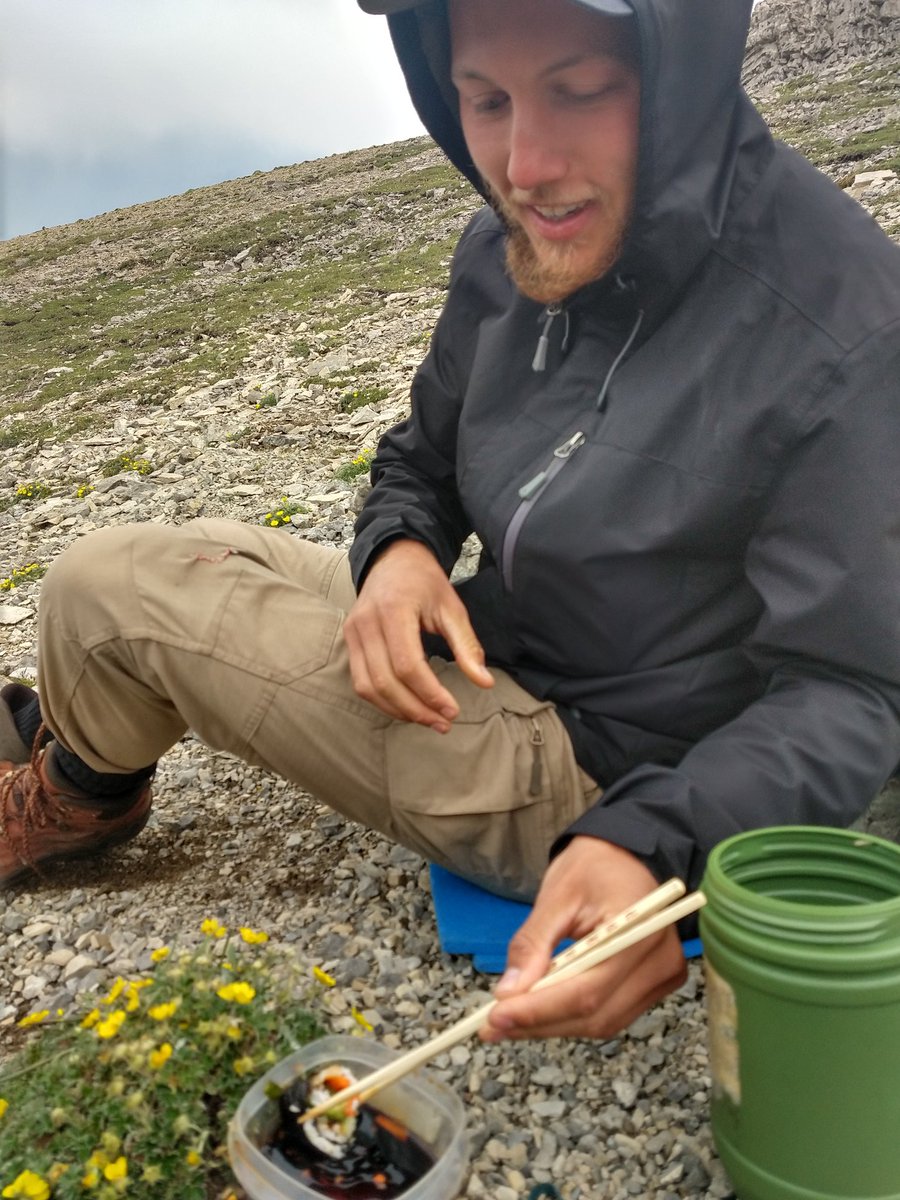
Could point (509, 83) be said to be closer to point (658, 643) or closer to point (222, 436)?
point (658, 643)

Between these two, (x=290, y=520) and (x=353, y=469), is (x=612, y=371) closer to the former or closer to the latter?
(x=290, y=520)

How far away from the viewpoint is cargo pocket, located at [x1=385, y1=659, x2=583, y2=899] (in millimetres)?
3195

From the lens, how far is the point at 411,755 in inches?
128

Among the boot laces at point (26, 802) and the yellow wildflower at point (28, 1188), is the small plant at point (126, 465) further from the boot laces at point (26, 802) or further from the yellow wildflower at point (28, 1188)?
the yellow wildflower at point (28, 1188)

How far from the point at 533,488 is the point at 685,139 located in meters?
0.96

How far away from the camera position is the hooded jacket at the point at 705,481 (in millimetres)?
2506

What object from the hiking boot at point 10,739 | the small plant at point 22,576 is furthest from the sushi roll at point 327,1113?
the small plant at point 22,576

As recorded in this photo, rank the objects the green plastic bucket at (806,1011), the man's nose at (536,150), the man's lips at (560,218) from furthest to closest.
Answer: the man's lips at (560,218)
the man's nose at (536,150)
the green plastic bucket at (806,1011)

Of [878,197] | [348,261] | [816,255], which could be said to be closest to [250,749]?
[816,255]

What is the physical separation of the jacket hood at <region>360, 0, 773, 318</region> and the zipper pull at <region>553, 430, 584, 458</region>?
1.25 feet

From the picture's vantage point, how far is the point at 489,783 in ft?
10.5

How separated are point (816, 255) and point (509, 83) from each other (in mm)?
900

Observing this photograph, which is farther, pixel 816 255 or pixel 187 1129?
pixel 816 255

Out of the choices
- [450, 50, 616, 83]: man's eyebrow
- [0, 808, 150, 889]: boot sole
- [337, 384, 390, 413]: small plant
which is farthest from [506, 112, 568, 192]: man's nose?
[337, 384, 390, 413]: small plant
